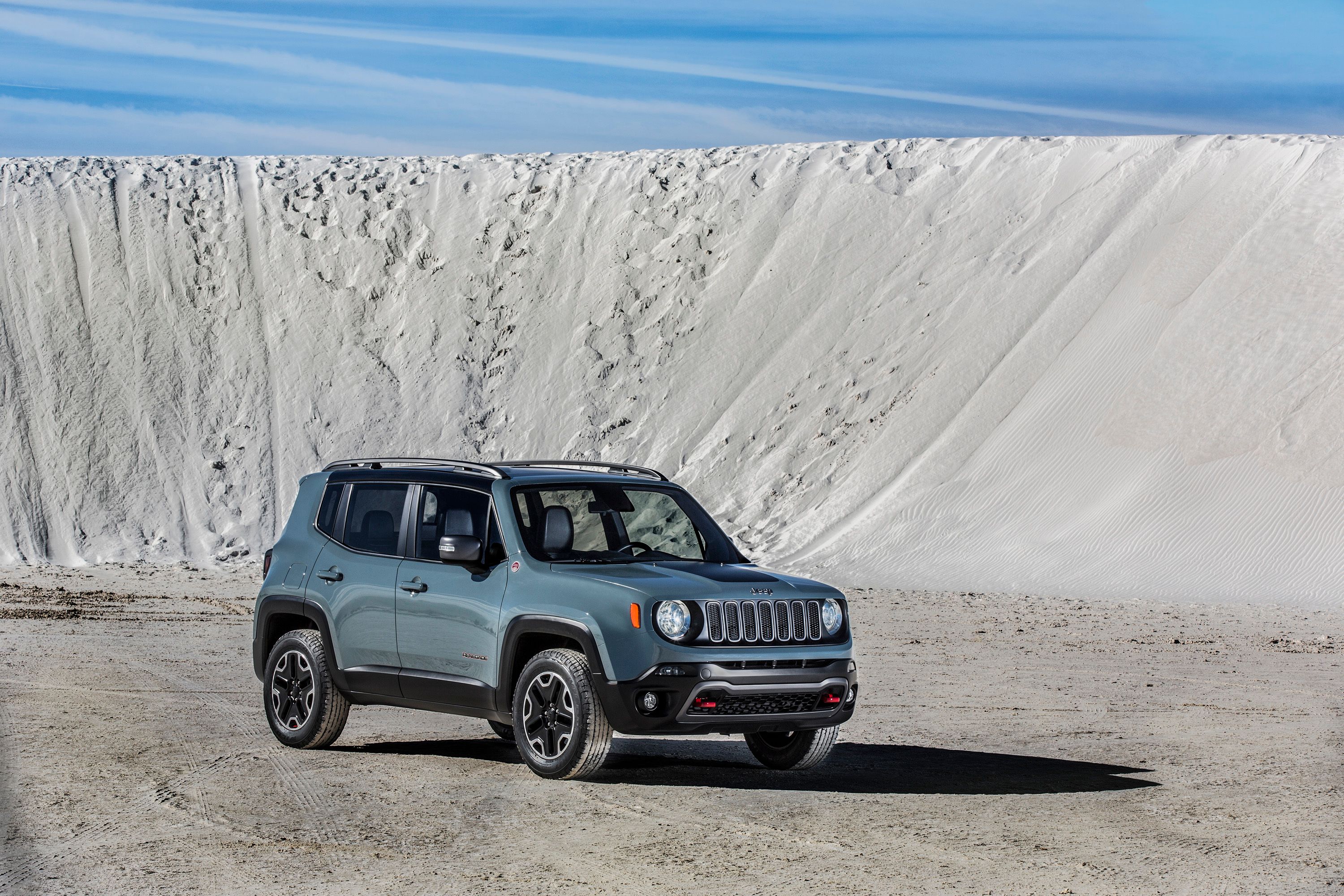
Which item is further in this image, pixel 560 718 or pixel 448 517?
pixel 448 517

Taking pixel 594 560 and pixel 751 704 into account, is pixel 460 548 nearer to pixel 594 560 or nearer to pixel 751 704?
pixel 594 560

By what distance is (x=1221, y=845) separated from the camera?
7.75 meters

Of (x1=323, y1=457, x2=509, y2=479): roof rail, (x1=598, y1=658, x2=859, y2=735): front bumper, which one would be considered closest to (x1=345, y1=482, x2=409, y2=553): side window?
(x1=323, y1=457, x2=509, y2=479): roof rail

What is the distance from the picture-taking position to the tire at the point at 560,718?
891cm

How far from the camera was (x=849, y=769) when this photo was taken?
32.7 ft

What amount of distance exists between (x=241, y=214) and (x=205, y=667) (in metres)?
30.1

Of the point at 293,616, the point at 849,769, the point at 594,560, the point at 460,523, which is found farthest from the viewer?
the point at 293,616

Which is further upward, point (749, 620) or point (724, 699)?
point (749, 620)

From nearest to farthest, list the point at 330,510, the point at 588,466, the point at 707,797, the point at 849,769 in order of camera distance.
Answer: the point at 707,797, the point at 849,769, the point at 588,466, the point at 330,510

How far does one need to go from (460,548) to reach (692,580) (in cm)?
136

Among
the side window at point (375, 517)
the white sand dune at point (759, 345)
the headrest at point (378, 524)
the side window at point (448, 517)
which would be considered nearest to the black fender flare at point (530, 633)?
the side window at point (448, 517)

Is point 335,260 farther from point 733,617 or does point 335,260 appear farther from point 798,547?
point 733,617

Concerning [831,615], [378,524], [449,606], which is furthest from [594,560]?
[378,524]

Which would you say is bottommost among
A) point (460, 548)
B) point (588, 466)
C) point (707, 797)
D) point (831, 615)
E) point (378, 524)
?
point (707, 797)
